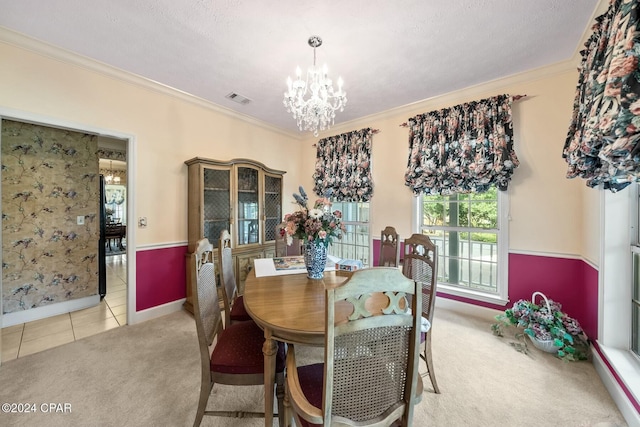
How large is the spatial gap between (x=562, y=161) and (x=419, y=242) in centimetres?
193

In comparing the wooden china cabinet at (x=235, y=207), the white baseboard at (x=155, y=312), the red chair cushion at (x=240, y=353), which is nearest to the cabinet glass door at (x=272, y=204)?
the wooden china cabinet at (x=235, y=207)

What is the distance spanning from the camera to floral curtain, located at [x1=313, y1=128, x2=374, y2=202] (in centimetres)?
374

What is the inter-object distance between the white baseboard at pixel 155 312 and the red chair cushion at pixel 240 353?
1.78 metres

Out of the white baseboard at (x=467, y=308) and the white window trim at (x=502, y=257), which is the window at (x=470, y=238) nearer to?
the white window trim at (x=502, y=257)

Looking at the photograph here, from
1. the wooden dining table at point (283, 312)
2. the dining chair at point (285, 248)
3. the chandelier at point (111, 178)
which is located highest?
the chandelier at point (111, 178)

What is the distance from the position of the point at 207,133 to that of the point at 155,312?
2370mm

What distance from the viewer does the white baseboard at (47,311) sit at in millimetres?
2700

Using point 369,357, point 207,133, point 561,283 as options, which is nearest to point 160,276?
point 207,133

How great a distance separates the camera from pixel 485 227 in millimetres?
2918

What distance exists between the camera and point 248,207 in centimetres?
348

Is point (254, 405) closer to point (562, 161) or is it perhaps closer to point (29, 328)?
point (29, 328)

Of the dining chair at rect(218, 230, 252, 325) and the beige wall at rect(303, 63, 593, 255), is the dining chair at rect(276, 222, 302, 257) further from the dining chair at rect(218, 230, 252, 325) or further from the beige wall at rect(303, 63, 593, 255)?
the beige wall at rect(303, 63, 593, 255)

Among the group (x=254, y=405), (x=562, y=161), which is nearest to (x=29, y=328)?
(x=254, y=405)

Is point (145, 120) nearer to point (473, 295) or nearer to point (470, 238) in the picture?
point (470, 238)
